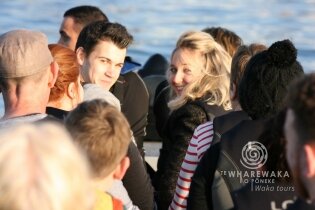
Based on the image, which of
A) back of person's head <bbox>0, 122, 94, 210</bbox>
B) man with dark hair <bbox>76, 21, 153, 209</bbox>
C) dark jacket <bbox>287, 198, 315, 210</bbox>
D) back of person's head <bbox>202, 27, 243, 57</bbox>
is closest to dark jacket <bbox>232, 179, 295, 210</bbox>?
dark jacket <bbox>287, 198, 315, 210</bbox>

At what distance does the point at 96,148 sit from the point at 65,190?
0.83m

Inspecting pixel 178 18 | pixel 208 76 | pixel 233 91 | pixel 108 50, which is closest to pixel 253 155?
pixel 233 91

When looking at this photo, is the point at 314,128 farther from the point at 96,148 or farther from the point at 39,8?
the point at 39,8

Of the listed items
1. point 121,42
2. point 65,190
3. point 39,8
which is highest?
point 65,190

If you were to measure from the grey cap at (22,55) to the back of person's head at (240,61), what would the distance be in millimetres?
1016

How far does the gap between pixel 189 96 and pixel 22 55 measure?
5.33 feet

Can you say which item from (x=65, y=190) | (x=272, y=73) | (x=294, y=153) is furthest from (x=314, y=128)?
(x=272, y=73)

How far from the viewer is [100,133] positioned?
3779 mm

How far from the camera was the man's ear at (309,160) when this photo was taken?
125 inches

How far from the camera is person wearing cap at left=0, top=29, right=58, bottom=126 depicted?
4438mm

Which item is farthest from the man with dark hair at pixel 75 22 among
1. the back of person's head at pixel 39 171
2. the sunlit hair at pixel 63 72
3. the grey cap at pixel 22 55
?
the back of person's head at pixel 39 171

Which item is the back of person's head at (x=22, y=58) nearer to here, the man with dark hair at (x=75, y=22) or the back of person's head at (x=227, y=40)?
the back of person's head at (x=227, y=40)

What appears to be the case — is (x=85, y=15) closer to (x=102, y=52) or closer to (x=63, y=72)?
(x=102, y=52)

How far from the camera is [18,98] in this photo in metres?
4.45
